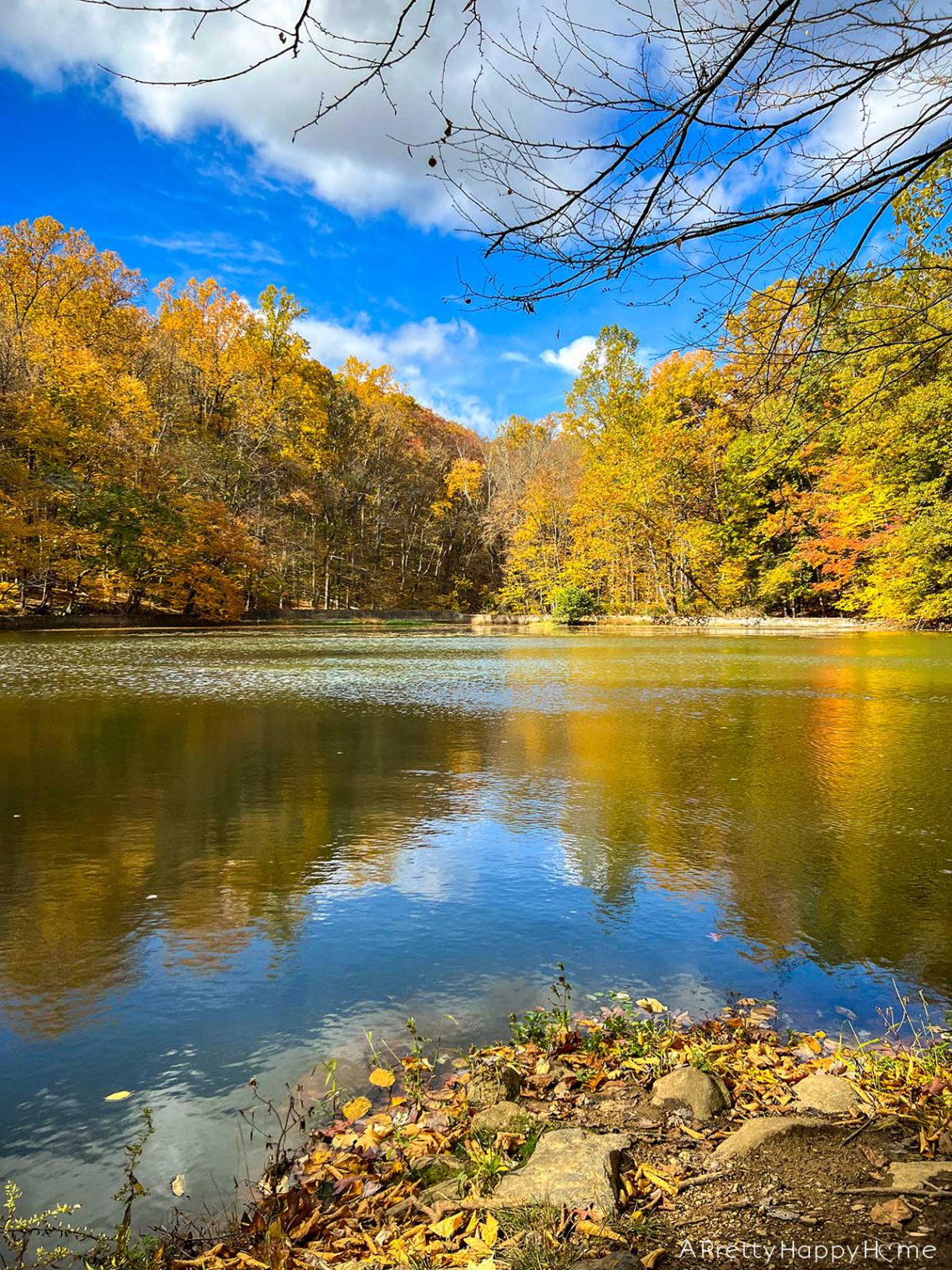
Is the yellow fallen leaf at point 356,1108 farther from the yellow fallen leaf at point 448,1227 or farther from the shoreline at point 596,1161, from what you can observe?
the yellow fallen leaf at point 448,1227

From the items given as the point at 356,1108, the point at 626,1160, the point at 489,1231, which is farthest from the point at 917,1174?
the point at 356,1108

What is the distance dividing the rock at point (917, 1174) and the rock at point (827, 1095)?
0.35 metres

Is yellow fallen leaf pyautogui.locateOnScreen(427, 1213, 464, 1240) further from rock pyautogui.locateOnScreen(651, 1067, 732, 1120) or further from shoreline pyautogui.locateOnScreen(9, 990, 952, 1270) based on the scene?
rock pyautogui.locateOnScreen(651, 1067, 732, 1120)

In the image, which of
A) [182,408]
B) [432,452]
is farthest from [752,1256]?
[432,452]

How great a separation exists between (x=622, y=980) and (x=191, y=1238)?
1770mm

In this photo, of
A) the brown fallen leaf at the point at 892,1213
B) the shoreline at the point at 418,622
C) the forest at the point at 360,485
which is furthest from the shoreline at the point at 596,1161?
the shoreline at the point at 418,622

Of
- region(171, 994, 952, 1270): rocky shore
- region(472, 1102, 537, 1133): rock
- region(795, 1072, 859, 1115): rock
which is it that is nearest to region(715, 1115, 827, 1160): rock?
region(171, 994, 952, 1270): rocky shore

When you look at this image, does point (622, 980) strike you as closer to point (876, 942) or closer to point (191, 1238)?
point (876, 942)

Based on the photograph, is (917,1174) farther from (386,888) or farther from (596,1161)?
(386,888)

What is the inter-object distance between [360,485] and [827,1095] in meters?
45.5

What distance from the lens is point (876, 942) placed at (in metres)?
3.19

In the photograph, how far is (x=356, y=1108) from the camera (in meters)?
2.07

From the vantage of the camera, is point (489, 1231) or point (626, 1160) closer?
point (489, 1231)

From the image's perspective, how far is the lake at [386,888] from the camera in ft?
7.59
